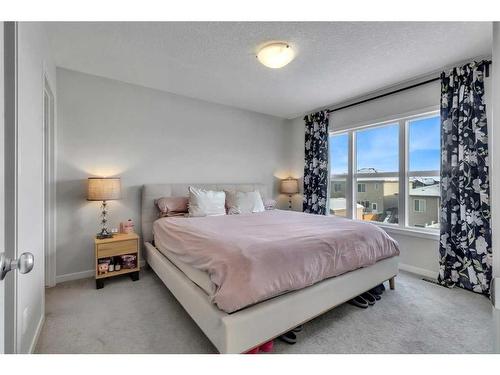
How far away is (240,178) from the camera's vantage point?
162 inches

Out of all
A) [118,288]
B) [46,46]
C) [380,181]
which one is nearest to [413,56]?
[380,181]

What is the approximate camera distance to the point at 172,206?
3.06m

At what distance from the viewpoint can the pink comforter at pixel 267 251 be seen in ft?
4.69

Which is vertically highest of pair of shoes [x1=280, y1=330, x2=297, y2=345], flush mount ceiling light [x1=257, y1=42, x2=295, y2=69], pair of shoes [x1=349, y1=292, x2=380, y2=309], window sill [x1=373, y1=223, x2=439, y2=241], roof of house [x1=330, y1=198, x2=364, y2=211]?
flush mount ceiling light [x1=257, y1=42, x2=295, y2=69]

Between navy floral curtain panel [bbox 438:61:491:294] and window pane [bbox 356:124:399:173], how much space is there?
634 mm

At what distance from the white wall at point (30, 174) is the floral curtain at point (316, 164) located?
11.8 ft

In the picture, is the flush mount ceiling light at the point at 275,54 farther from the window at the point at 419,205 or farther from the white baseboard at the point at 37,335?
the white baseboard at the point at 37,335

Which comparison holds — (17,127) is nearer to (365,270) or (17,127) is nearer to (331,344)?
(331,344)

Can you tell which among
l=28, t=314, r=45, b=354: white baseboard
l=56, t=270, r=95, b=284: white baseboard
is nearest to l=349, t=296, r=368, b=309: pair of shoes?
l=28, t=314, r=45, b=354: white baseboard

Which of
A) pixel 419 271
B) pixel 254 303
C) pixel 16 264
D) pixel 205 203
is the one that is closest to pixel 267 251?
pixel 254 303

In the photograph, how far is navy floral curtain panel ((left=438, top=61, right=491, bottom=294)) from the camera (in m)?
2.37

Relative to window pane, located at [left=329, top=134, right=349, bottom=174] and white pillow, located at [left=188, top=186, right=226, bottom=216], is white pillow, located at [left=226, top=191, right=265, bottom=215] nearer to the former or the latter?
white pillow, located at [left=188, top=186, right=226, bottom=216]

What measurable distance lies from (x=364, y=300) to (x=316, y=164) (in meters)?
2.43

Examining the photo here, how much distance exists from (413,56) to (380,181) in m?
1.67
